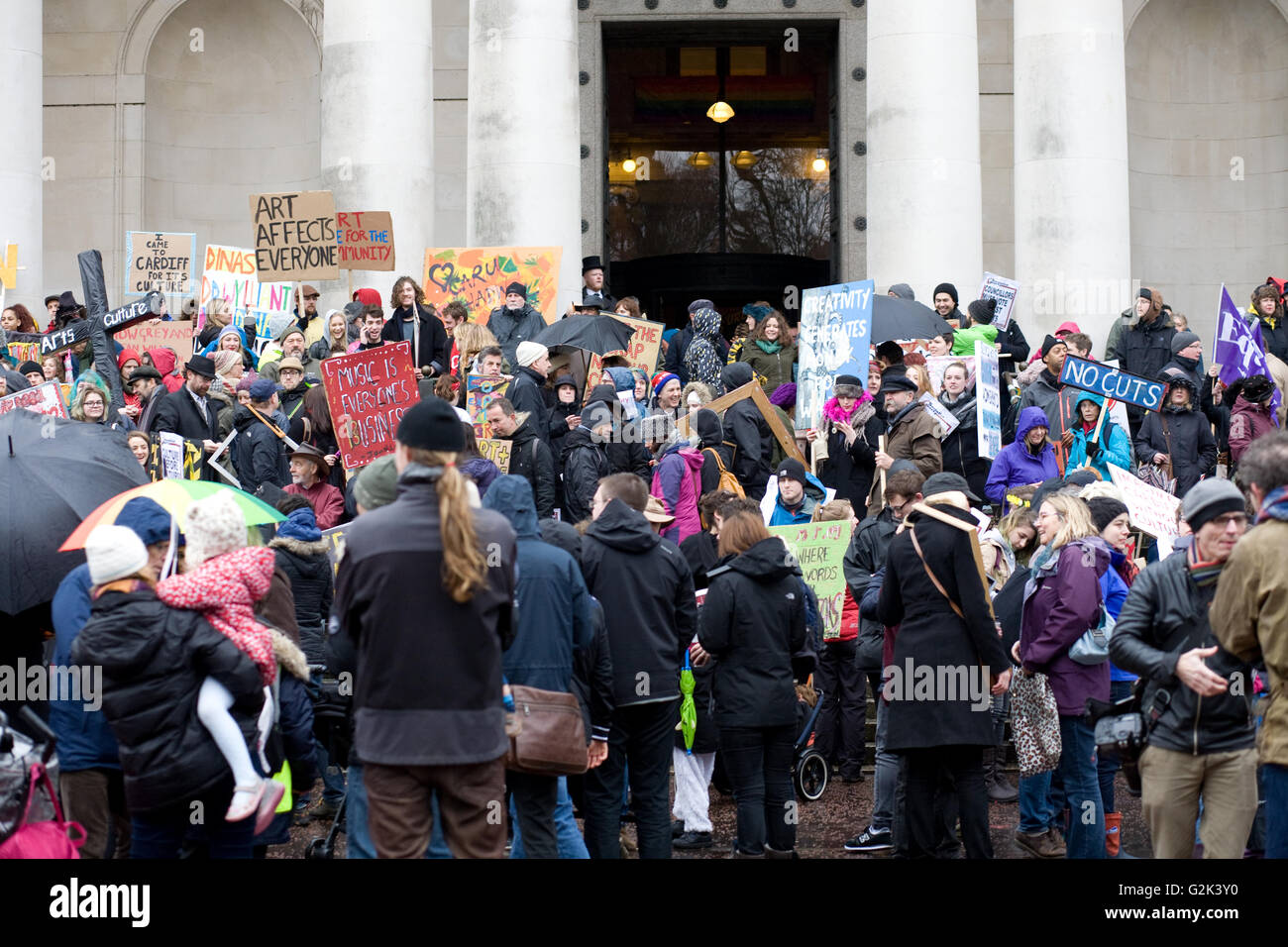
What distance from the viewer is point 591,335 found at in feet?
48.6

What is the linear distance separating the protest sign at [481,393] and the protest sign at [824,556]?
3.15 m

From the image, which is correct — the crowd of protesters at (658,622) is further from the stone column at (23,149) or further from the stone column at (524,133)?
the stone column at (23,149)

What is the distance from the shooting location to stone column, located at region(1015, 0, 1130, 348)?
17703 millimetres

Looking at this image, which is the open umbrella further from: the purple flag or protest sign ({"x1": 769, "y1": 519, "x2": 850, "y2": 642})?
the purple flag

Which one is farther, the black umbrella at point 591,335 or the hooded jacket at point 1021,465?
the black umbrella at point 591,335

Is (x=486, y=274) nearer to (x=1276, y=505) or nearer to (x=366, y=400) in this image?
(x=366, y=400)

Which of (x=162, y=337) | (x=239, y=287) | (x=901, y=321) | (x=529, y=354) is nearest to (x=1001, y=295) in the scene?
(x=901, y=321)

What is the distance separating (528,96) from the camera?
→ 1775 cm

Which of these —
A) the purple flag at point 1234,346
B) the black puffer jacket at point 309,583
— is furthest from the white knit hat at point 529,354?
the purple flag at point 1234,346

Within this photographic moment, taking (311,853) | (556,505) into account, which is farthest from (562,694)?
(556,505)

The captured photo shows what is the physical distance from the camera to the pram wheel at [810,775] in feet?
33.7

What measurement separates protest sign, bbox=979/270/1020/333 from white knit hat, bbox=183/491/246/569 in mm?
10788

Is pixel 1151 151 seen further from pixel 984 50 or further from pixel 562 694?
pixel 562 694

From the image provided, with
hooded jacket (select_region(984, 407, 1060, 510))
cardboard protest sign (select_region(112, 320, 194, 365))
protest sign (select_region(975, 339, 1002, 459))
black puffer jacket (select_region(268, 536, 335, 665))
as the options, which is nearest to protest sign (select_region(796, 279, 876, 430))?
protest sign (select_region(975, 339, 1002, 459))
